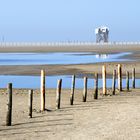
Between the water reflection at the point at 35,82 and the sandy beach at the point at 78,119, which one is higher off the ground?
the water reflection at the point at 35,82

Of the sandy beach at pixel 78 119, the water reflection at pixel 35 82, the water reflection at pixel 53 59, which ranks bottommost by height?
the sandy beach at pixel 78 119

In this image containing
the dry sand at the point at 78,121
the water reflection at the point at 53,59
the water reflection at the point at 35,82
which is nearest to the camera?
the dry sand at the point at 78,121

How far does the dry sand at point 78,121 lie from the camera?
15148 millimetres

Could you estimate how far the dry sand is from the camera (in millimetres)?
15148

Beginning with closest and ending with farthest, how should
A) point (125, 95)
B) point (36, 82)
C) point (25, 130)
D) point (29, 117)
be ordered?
point (25, 130)
point (29, 117)
point (125, 95)
point (36, 82)

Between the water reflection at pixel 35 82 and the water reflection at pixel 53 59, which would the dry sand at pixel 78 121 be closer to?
the water reflection at pixel 35 82

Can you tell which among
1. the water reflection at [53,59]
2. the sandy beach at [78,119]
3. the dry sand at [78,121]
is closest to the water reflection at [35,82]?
the sandy beach at [78,119]

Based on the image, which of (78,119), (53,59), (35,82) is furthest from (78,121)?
(53,59)

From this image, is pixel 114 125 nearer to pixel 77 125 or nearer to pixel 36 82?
pixel 77 125

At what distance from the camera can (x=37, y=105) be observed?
2239 cm

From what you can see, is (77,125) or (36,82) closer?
(77,125)


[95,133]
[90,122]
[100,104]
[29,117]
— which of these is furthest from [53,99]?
[95,133]

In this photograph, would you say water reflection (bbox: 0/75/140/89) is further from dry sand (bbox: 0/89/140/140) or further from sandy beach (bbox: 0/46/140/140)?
dry sand (bbox: 0/89/140/140)

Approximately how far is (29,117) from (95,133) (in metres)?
4.17
